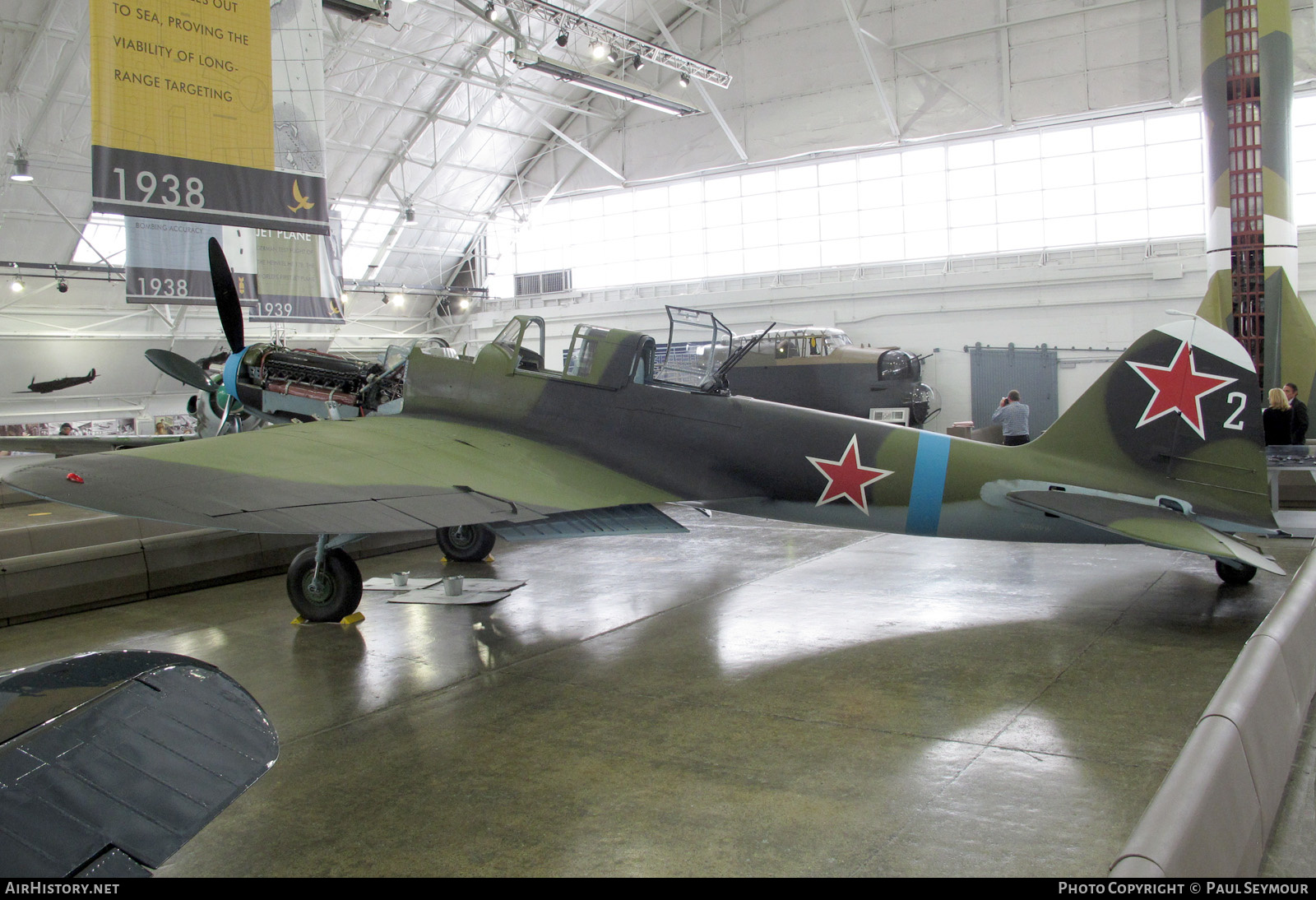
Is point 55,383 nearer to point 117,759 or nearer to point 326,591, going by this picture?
point 326,591

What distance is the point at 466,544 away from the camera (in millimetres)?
9375

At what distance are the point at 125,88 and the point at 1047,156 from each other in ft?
73.2

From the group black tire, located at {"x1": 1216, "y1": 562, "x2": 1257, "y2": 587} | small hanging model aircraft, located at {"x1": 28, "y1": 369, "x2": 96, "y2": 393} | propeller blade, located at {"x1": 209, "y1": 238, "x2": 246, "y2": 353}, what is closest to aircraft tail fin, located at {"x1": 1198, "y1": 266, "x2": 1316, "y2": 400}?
black tire, located at {"x1": 1216, "y1": 562, "x2": 1257, "y2": 587}

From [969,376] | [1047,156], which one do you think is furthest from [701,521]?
[1047,156]

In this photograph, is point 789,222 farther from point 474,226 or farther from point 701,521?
point 701,521

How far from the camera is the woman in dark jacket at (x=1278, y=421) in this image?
10297 mm

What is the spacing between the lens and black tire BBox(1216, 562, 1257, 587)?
707cm

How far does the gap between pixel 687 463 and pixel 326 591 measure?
3.09 meters

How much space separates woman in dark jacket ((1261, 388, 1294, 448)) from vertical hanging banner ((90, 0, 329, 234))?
1173cm

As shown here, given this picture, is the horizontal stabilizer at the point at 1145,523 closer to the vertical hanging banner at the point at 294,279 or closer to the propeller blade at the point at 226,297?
the propeller blade at the point at 226,297

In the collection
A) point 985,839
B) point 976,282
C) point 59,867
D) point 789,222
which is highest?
point 789,222

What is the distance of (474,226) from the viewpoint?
3428 cm

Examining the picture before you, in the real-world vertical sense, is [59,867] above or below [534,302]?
below

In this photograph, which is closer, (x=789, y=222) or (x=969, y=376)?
(x=969, y=376)
